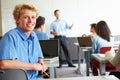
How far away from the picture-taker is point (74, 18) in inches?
306

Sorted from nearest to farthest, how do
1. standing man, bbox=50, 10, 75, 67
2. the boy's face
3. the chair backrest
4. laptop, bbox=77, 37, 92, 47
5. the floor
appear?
the boy's face, the chair backrest, laptop, bbox=77, 37, 92, 47, the floor, standing man, bbox=50, 10, 75, 67

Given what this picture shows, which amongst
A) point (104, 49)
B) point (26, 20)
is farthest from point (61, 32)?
point (26, 20)

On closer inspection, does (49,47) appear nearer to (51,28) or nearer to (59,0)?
(51,28)

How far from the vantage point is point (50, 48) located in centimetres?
388

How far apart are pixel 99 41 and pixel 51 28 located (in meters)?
2.83

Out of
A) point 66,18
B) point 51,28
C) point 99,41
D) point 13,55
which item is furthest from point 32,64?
point 66,18

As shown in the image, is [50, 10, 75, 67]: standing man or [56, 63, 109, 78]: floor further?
[50, 10, 75, 67]: standing man

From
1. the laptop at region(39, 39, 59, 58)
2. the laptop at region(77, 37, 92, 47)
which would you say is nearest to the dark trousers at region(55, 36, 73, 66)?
the laptop at region(77, 37, 92, 47)

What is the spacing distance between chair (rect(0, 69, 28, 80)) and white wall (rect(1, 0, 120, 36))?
5.88 m

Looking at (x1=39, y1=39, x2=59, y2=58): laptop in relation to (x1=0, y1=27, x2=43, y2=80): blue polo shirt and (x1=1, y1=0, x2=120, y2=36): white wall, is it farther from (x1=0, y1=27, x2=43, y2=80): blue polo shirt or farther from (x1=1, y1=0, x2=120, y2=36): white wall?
(x1=1, y1=0, x2=120, y2=36): white wall

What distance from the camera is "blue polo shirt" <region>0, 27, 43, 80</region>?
6.19 ft

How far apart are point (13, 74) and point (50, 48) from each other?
207 centimetres

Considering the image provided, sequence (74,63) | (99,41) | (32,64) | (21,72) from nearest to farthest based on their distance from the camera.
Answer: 1. (21,72)
2. (32,64)
3. (99,41)
4. (74,63)

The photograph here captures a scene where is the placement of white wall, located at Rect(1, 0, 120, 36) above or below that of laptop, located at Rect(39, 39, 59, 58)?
above
